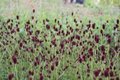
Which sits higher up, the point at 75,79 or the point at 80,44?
the point at 80,44

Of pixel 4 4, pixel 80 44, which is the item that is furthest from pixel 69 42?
pixel 4 4

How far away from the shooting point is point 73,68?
2.32 meters

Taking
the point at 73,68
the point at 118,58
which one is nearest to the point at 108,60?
the point at 118,58

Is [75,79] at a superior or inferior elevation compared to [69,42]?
inferior

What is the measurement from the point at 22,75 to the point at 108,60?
25.7 inches

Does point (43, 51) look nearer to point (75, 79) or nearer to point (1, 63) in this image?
point (1, 63)

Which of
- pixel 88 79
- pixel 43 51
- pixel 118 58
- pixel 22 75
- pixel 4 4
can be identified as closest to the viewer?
pixel 88 79

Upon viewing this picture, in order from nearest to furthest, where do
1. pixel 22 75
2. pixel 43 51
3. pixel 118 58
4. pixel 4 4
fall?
pixel 22 75 < pixel 118 58 < pixel 43 51 < pixel 4 4

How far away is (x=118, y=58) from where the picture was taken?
2414 mm

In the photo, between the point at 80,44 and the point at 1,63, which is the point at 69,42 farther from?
the point at 1,63

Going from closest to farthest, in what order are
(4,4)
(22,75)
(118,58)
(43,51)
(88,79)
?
(88,79), (22,75), (118,58), (43,51), (4,4)

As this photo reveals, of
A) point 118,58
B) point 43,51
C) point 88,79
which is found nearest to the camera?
point 88,79

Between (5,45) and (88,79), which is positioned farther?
(5,45)

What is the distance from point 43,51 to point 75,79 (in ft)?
1.80
